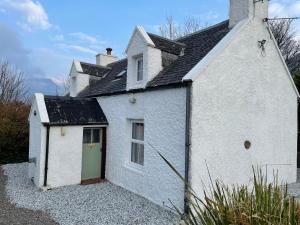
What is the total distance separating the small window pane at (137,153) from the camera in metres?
10.1

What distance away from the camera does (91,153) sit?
11.8 meters

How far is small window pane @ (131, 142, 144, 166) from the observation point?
33.3 feet

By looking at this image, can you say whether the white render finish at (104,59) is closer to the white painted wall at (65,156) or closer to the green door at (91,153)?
the green door at (91,153)


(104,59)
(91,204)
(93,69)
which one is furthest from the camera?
(104,59)

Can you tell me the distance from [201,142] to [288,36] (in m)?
23.9

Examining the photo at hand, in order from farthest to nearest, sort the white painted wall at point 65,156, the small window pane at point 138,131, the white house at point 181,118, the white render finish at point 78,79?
the white render finish at point 78,79
the white painted wall at point 65,156
the small window pane at point 138,131
the white house at point 181,118

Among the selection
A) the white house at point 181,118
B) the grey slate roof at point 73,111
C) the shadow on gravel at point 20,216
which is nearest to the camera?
the shadow on gravel at point 20,216

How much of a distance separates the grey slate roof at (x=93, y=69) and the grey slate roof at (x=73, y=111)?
4174 millimetres

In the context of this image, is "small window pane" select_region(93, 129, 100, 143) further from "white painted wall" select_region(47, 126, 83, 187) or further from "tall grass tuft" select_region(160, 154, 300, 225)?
"tall grass tuft" select_region(160, 154, 300, 225)

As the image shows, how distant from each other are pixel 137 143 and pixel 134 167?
2.97 ft

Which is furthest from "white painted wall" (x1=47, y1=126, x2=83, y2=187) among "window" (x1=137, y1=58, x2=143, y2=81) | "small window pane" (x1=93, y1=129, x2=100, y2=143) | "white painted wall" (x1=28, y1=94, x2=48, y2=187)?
"window" (x1=137, y1=58, x2=143, y2=81)

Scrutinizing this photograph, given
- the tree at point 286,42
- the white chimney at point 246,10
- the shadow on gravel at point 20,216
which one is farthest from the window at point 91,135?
the tree at point 286,42

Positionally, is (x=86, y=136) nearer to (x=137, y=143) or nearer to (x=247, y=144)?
(x=137, y=143)

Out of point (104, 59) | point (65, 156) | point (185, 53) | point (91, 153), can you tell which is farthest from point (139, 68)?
point (104, 59)
